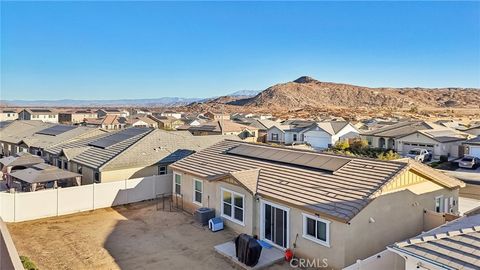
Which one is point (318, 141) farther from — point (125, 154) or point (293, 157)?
point (293, 157)

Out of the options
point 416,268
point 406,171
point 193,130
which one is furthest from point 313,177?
point 193,130

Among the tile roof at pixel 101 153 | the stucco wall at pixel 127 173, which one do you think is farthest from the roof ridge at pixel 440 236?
the tile roof at pixel 101 153

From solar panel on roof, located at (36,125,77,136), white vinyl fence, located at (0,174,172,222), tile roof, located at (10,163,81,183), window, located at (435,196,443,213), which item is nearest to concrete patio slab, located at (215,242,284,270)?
window, located at (435,196,443,213)

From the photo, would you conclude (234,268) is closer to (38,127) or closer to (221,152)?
(221,152)

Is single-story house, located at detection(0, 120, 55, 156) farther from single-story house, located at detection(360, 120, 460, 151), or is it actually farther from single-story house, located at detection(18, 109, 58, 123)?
single-story house, located at detection(18, 109, 58, 123)

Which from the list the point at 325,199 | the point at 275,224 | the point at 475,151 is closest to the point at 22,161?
the point at 275,224

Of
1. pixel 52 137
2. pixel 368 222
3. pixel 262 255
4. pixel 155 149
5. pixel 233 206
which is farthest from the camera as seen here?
pixel 52 137

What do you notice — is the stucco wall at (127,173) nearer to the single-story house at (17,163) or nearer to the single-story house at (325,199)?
the single-story house at (325,199)
